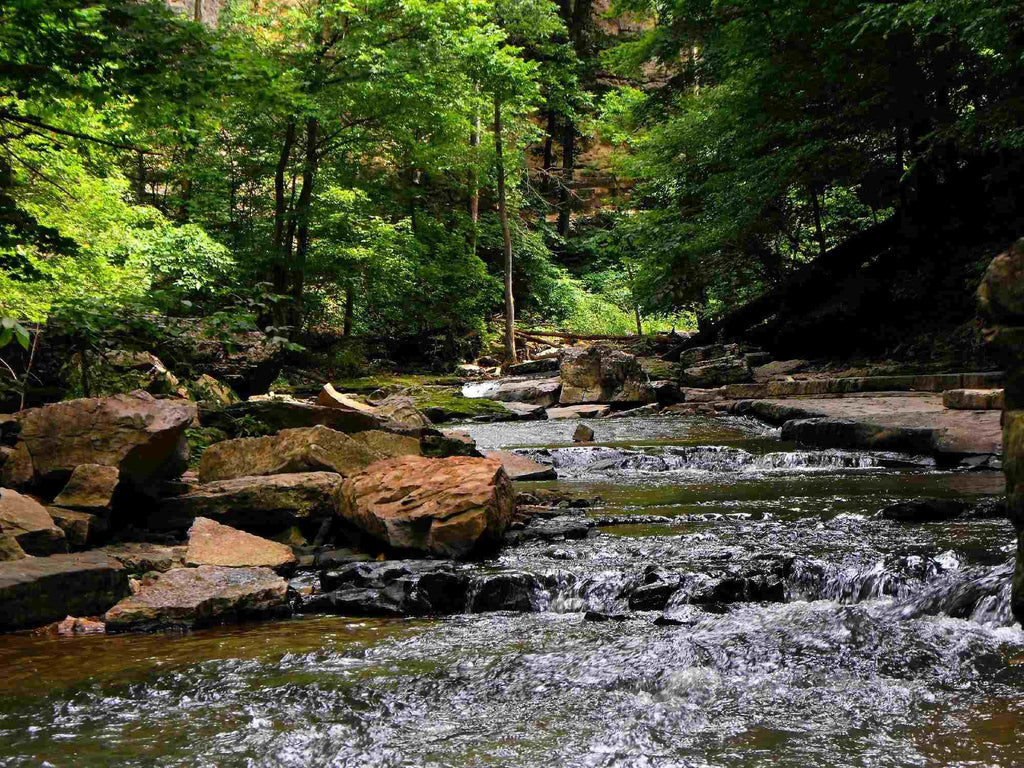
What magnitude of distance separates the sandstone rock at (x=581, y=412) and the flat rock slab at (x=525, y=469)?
549cm

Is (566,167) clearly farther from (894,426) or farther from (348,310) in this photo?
(894,426)

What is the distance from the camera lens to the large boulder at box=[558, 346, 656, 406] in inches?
633

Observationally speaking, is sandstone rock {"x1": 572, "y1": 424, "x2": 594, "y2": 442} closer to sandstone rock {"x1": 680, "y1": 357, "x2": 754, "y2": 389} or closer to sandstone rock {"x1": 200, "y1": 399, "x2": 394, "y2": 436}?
sandstone rock {"x1": 200, "y1": 399, "x2": 394, "y2": 436}

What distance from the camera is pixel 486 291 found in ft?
80.9

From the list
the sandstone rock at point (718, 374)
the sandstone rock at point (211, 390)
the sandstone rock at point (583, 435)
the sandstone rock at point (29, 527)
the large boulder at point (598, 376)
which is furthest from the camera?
the sandstone rock at point (718, 374)

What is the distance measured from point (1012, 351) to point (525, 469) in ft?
19.8

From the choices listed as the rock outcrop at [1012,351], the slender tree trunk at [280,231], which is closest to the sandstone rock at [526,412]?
the slender tree trunk at [280,231]

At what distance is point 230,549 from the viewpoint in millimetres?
5090

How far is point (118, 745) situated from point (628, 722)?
189cm

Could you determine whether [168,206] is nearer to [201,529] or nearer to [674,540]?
[201,529]

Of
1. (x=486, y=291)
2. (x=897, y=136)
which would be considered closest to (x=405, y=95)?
(x=486, y=291)

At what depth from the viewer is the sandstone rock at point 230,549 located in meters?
4.95

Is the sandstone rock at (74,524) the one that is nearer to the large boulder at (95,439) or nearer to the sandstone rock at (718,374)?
the large boulder at (95,439)

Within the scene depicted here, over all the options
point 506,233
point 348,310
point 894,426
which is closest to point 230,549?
point 894,426
